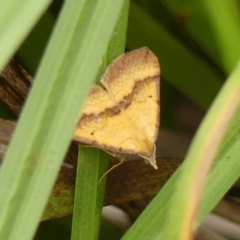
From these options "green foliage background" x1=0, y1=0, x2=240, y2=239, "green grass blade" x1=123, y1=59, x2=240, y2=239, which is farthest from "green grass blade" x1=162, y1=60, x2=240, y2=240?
"green grass blade" x1=123, y1=59, x2=240, y2=239

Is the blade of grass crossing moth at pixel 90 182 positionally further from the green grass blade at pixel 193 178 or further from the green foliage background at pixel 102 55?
the green grass blade at pixel 193 178

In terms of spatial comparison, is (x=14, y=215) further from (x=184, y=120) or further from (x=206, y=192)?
(x=184, y=120)

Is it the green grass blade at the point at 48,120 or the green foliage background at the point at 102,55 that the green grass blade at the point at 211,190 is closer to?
the green foliage background at the point at 102,55

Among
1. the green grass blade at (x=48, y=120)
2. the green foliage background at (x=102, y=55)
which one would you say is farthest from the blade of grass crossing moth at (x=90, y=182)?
the green grass blade at (x=48, y=120)

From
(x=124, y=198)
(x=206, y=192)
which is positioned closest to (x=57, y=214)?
(x=124, y=198)

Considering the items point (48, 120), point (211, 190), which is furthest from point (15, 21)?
point (211, 190)

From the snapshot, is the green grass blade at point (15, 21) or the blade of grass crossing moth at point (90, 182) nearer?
the green grass blade at point (15, 21)
